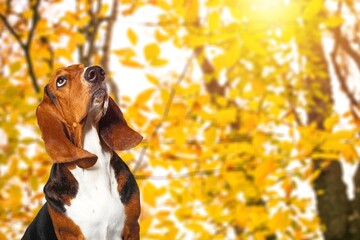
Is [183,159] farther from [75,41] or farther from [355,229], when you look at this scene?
[355,229]

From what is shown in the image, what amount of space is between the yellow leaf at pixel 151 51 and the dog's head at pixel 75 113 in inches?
86.0

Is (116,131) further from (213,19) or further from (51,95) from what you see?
(213,19)

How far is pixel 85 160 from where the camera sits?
202 centimetres

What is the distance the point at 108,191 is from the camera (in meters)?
2.11

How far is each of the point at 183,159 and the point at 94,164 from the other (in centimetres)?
404

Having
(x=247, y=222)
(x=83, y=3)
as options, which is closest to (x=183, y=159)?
(x=247, y=222)

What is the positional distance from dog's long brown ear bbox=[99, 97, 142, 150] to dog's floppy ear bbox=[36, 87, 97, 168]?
130 millimetres

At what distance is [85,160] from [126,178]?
0.22 meters

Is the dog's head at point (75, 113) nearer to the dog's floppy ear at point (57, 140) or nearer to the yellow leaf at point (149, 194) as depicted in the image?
the dog's floppy ear at point (57, 140)

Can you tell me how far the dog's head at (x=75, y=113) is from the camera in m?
1.99

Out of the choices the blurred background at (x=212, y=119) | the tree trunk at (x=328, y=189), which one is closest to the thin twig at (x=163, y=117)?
the blurred background at (x=212, y=119)

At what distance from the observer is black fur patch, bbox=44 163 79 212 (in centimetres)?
208

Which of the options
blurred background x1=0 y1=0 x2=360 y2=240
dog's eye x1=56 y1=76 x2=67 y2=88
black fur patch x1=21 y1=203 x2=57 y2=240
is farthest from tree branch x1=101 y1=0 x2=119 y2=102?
dog's eye x1=56 y1=76 x2=67 y2=88

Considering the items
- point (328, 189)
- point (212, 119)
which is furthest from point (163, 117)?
point (328, 189)
